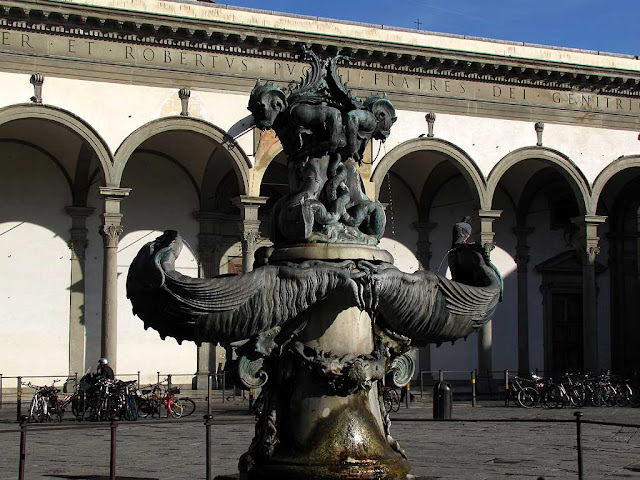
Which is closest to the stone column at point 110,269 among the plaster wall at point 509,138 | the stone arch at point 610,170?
the plaster wall at point 509,138

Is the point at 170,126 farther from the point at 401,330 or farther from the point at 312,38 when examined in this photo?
the point at 401,330

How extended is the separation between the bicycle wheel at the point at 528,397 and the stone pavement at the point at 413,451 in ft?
11.2

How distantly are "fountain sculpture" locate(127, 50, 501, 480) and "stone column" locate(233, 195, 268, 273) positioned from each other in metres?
16.1

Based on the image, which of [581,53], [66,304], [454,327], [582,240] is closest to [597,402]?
[582,240]

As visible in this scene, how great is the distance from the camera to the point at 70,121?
67.3 ft

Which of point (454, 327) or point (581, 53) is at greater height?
point (581, 53)

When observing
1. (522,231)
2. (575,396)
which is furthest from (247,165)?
(522,231)

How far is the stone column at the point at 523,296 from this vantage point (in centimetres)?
2703

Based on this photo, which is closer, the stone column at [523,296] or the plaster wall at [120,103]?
the plaster wall at [120,103]

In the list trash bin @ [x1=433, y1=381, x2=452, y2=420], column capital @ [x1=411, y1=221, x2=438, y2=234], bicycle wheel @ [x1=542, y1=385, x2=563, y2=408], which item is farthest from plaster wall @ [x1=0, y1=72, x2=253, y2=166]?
bicycle wheel @ [x1=542, y1=385, x2=563, y2=408]

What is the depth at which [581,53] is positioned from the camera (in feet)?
85.0

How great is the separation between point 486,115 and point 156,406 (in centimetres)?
997

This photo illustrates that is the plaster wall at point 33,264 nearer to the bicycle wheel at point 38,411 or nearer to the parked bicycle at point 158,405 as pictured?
the bicycle wheel at point 38,411

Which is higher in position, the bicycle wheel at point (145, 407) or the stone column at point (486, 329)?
the stone column at point (486, 329)
